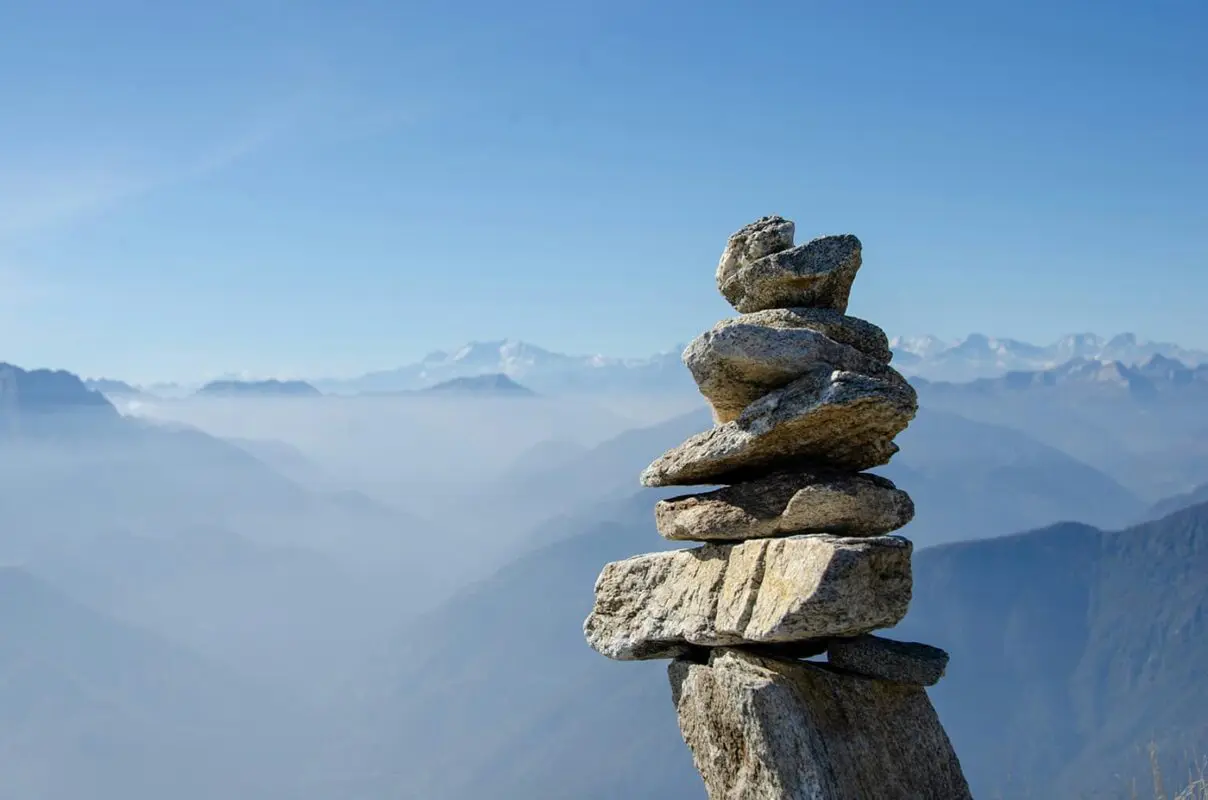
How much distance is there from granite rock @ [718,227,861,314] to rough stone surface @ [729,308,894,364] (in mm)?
303

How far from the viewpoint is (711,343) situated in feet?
42.8

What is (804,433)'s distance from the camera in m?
12.8

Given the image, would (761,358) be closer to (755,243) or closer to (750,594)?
(755,243)

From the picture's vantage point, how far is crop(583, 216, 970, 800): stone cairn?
11383 mm

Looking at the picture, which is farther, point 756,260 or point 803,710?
point 756,260

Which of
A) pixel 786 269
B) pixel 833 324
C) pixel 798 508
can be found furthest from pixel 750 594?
pixel 786 269

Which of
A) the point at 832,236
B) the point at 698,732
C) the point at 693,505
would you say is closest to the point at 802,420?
the point at 693,505

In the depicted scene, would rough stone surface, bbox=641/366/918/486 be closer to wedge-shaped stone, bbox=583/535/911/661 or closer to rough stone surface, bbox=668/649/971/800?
wedge-shaped stone, bbox=583/535/911/661

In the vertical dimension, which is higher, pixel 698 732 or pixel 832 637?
pixel 832 637

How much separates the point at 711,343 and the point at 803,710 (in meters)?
4.55

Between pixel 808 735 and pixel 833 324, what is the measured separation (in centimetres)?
522

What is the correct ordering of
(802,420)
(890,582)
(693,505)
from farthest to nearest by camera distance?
1. (693,505)
2. (802,420)
3. (890,582)

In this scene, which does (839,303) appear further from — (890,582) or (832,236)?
(890,582)

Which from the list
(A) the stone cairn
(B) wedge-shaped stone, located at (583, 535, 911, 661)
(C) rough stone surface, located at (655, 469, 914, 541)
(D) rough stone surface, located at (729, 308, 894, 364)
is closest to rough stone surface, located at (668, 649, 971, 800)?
(A) the stone cairn
